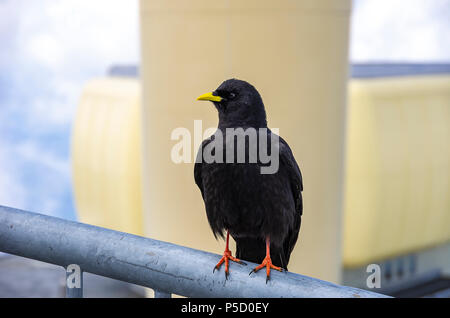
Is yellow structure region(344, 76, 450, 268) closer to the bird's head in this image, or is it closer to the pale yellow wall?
the pale yellow wall

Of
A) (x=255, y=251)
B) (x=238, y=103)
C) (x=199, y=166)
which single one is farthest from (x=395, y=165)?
(x=238, y=103)

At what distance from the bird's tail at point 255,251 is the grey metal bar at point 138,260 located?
1.56ft

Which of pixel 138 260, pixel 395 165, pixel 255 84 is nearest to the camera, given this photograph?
pixel 138 260

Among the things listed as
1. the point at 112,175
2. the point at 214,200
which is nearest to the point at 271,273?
the point at 214,200

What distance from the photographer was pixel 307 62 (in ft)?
10.6

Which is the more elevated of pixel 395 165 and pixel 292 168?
pixel 292 168

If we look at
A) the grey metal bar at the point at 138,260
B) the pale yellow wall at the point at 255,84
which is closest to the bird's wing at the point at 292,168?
the grey metal bar at the point at 138,260

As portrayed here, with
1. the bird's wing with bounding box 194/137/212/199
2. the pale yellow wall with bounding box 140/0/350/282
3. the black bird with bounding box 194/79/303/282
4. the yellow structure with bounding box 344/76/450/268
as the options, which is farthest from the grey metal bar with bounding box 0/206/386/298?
the yellow structure with bounding box 344/76/450/268

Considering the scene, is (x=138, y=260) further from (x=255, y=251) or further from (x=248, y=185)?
(x=255, y=251)

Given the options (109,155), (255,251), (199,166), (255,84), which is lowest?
(255,251)

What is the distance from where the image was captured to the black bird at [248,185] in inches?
56.0

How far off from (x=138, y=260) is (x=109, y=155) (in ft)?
23.0

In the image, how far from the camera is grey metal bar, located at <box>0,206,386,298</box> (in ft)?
3.26

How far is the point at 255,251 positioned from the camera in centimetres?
166
